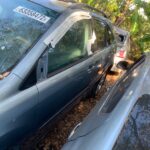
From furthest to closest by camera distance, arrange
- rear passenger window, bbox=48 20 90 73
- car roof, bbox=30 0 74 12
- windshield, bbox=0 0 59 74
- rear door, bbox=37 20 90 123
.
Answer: car roof, bbox=30 0 74 12
rear passenger window, bbox=48 20 90 73
rear door, bbox=37 20 90 123
windshield, bbox=0 0 59 74

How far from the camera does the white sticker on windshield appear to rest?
414cm

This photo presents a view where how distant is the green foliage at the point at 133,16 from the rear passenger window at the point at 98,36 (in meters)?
4.82

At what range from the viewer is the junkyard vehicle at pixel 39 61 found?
3.39m

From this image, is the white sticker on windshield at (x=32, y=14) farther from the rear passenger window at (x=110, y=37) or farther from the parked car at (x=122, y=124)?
the rear passenger window at (x=110, y=37)

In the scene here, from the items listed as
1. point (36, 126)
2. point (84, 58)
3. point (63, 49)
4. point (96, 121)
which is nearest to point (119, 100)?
point (96, 121)

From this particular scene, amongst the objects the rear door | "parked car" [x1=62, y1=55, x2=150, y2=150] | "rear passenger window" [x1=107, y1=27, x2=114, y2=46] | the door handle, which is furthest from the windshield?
"rear passenger window" [x1=107, y1=27, x2=114, y2=46]

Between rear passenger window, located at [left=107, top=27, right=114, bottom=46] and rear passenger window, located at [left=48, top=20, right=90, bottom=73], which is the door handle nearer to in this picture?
rear passenger window, located at [left=48, top=20, right=90, bottom=73]

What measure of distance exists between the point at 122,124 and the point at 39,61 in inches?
57.4

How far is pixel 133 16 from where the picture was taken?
11977mm

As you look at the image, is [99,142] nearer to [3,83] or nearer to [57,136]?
[3,83]

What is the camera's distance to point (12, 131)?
3.35 metres

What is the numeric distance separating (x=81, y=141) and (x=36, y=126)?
1.36 meters

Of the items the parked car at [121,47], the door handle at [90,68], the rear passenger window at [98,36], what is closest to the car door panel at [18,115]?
the door handle at [90,68]

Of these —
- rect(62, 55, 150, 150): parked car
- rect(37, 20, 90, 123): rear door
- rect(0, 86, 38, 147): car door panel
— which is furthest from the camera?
rect(37, 20, 90, 123): rear door
